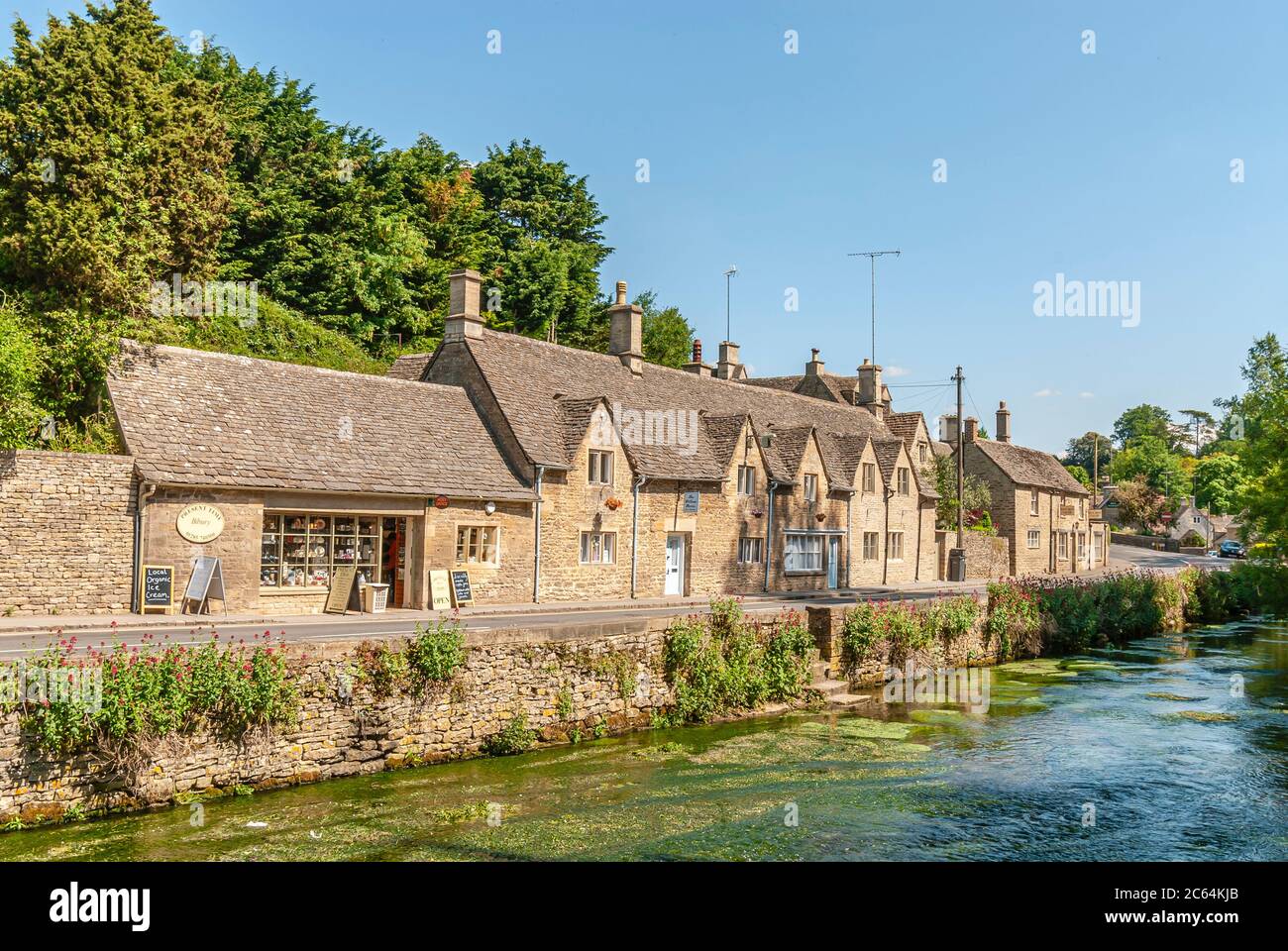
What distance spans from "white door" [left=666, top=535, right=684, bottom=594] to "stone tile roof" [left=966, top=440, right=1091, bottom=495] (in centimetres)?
3077

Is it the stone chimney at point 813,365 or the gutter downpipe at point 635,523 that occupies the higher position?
the stone chimney at point 813,365

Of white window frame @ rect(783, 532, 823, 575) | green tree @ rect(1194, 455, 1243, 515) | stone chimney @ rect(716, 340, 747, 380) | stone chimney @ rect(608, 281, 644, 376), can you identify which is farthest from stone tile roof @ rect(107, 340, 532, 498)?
green tree @ rect(1194, 455, 1243, 515)

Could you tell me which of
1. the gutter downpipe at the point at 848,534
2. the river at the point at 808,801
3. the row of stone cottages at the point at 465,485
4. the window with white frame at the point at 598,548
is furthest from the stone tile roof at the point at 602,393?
the river at the point at 808,801

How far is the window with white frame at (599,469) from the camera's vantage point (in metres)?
33.1

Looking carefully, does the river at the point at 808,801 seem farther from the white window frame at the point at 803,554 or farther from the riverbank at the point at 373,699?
the white window frame at the point at 803,554

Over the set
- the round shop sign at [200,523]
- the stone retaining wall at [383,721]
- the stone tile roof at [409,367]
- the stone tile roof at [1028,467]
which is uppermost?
the stone tile roof at [409,367]

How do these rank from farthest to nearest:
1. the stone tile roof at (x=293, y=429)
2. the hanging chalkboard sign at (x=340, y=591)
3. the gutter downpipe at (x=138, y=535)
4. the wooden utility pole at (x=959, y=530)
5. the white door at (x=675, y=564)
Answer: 1. the wooden utility pole at (x=959, y=530)
2. the white door at (x=675, y=564)
3. the hanging chalkboard sign at (x=340, y=591)
4. the stone tile roof at (x=293, y=429)
5. the gutter downpipe at (x=138, y=535)

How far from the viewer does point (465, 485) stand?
2911 cm

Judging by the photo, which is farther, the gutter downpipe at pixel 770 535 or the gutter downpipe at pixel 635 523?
the gutter downpipe at pixel 770 535

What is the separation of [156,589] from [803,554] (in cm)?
2597

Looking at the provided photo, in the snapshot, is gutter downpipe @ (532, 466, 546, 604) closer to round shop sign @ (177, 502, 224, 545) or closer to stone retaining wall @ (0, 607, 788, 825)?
round shop sign @ (177, 502, 224, 545)

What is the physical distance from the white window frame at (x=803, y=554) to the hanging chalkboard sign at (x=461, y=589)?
1600cm

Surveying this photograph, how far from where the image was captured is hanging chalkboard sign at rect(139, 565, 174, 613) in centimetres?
2253
